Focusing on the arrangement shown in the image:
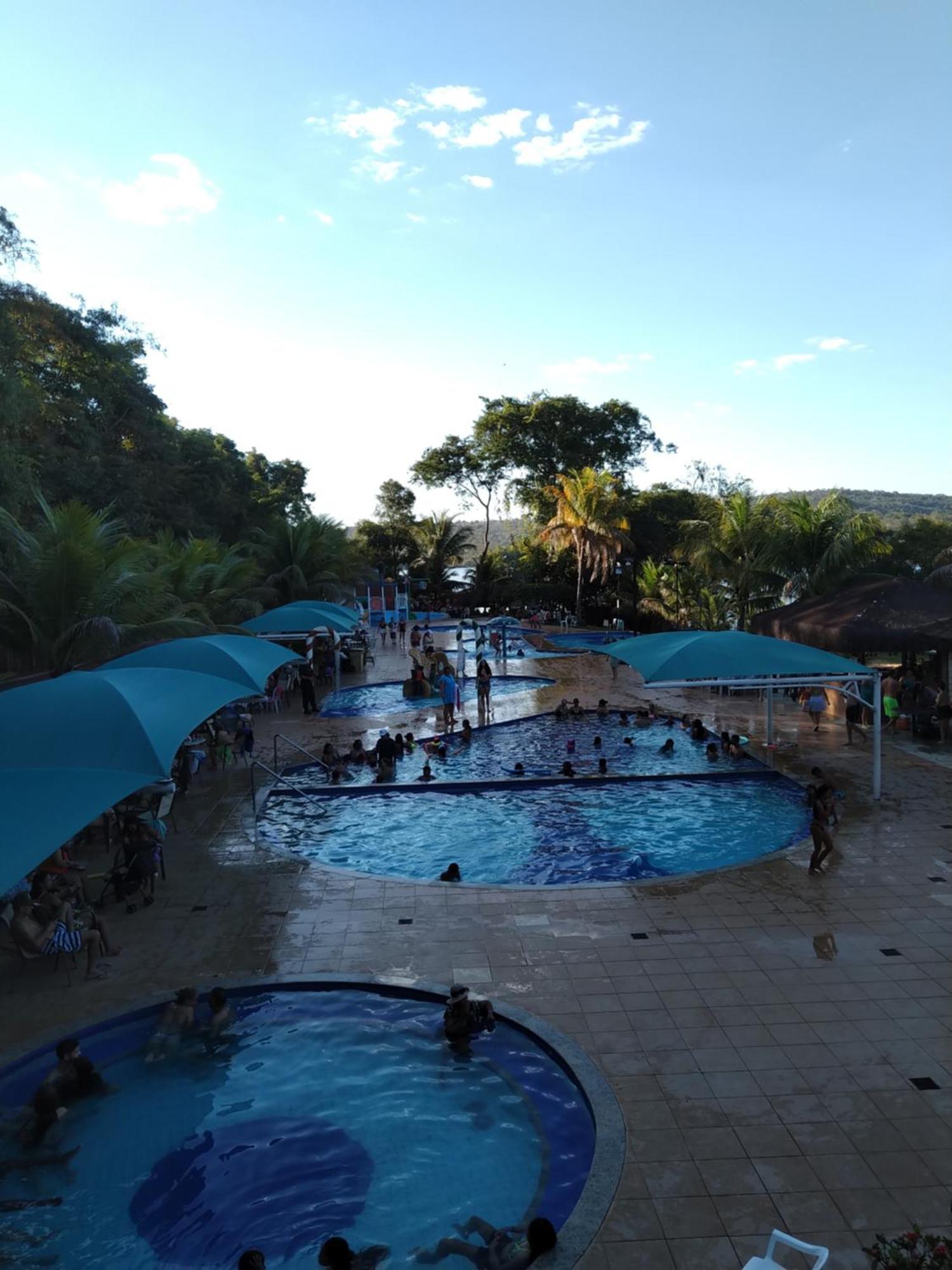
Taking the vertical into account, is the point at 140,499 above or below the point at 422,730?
above

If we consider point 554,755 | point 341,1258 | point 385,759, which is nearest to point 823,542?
point 554,755

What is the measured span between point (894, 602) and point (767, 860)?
10.6m

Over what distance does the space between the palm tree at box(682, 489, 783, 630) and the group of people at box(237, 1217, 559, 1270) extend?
73.9 ft

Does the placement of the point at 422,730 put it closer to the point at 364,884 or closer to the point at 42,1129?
the point at 364,884

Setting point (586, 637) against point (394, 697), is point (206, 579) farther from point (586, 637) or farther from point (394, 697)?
point (586, 637)

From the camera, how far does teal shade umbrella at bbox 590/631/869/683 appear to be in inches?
567

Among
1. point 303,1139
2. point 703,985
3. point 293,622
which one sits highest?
point 293,622

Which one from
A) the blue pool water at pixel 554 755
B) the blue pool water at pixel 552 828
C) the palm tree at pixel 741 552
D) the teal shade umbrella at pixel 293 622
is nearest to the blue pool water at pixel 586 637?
the palm tree at pixel 741 552

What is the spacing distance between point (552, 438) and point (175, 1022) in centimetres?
5328

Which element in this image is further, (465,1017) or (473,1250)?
(465,1017)

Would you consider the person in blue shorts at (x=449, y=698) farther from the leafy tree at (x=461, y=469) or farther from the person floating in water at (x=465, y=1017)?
the leafy tree at (x=461, y=469)

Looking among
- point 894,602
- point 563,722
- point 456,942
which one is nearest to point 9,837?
point 456,942

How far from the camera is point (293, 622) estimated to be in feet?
78.4

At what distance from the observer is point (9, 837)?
6.75 m
